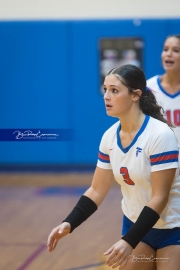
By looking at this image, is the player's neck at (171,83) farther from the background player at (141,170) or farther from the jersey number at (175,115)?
the background player at (141,170)

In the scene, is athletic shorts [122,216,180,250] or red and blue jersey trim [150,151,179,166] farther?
athletic shorts [122,216,180,250]

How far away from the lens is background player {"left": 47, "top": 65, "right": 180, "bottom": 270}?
8.22 feet

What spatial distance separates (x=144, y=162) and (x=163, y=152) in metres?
0.10

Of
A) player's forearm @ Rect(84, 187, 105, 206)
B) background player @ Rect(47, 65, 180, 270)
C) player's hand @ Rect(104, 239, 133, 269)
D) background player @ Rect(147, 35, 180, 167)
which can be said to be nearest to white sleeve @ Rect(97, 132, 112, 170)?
background player @ Rect(47, 65, 180, 270)

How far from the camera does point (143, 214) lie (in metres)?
2.46

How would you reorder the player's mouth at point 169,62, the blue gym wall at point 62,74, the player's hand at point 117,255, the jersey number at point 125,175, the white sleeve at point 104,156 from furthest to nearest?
the blue gym wall at point 62,74 < the player's mouth at point 169,62 < the white sleeve at point 104,156 < the jersey number at point 125,175 < the player's hand at point 117,255

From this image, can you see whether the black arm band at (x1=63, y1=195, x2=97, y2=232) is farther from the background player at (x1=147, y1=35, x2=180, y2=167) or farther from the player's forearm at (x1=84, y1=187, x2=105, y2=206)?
the background player at (x1=147, y1=35, x2=180, y2=167)

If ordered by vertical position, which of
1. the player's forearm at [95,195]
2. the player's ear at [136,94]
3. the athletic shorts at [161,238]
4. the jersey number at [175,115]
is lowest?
the athletic shorts at [161,238]

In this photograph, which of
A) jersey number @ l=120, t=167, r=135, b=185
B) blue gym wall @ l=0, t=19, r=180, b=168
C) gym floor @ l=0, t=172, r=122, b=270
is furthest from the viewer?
blue gym wall @ l=0, t=19, r=180, b=168

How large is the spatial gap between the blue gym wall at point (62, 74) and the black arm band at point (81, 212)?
3.75 meters

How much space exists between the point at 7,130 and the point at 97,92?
14.0ft

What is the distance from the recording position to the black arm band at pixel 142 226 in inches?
96.1

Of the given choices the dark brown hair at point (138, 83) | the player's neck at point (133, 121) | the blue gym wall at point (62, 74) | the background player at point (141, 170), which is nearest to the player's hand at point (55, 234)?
the background player at point (141, 170)

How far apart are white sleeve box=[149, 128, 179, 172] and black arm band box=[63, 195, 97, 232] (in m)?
0.40
